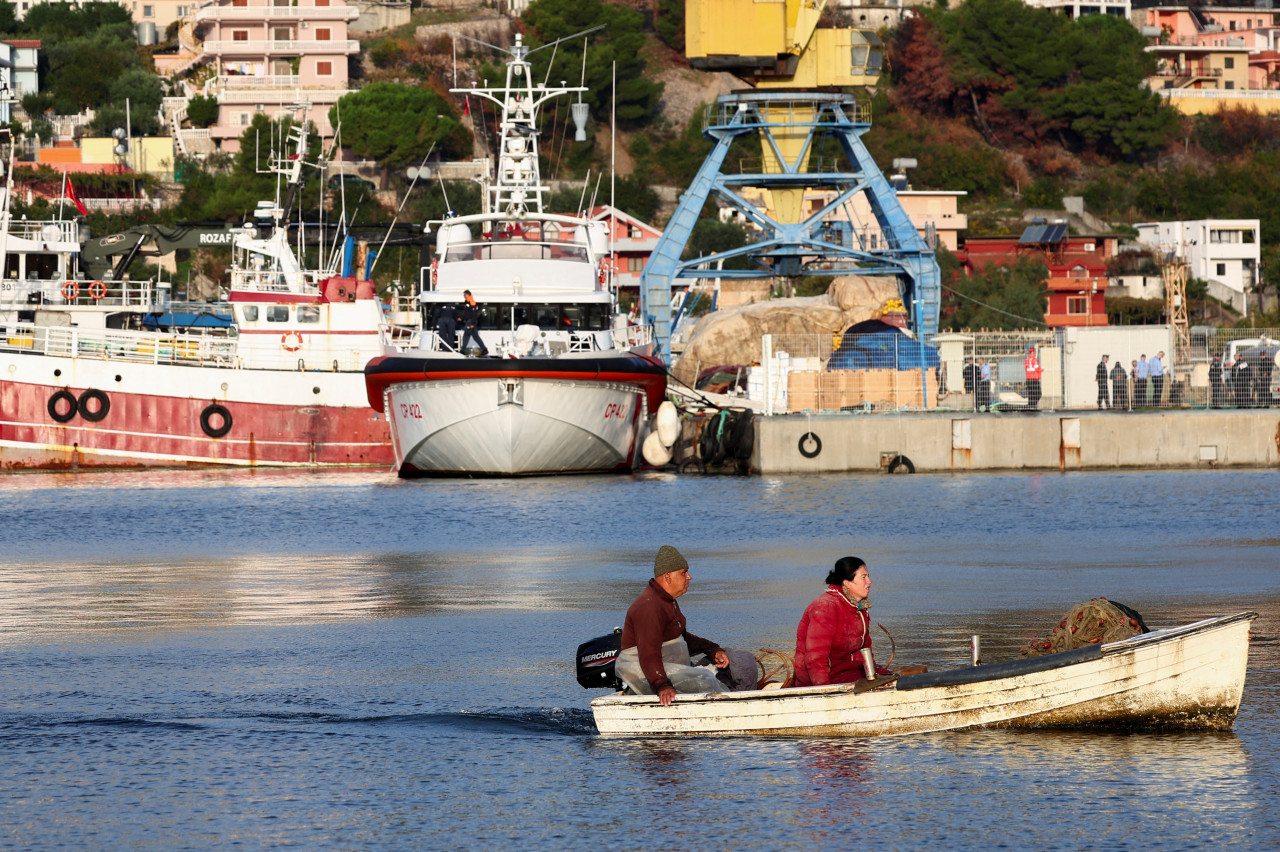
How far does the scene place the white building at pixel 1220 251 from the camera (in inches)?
3799

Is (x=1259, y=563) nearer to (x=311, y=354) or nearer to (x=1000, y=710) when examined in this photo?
(x=1000, y=710)

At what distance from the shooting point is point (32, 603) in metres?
21.2

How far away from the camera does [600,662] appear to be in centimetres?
1391

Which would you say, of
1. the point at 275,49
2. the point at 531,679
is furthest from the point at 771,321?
the point at 531,679

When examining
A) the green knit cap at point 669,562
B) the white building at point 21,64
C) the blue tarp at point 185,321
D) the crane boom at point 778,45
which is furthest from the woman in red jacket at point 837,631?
the white building at point 21,64

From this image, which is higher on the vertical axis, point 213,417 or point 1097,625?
point 213,417

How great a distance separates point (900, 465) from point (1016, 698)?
26.5m

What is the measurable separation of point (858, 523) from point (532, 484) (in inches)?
434

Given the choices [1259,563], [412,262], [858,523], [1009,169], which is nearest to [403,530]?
[858,523]

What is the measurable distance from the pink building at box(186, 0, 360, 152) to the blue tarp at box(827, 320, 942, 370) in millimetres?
71030

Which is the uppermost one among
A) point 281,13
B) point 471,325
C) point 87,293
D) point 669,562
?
point 281,13

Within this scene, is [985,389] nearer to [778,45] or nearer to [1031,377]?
[1031,377]

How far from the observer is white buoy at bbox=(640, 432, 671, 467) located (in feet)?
140

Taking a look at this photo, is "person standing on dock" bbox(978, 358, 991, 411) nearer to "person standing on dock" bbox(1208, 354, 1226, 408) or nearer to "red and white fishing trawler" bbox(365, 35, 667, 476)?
"person standing on dock" bbox(1208, 354, 1226, 408)
